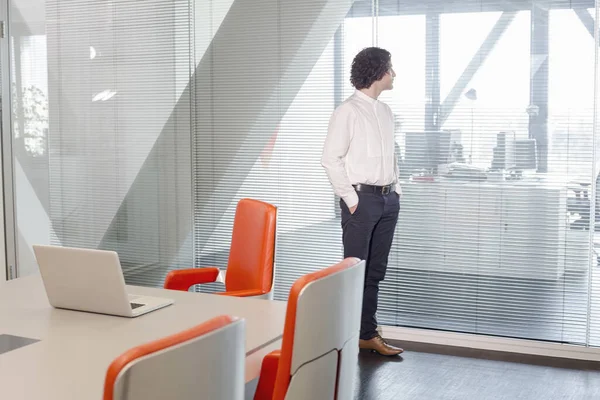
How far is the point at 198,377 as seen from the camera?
147 centimetres

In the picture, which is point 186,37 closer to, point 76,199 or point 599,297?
point 76,199

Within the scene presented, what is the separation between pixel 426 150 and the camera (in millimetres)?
4945

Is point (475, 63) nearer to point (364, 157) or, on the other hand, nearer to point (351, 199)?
point (364, 157)

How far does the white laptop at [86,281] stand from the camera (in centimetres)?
248

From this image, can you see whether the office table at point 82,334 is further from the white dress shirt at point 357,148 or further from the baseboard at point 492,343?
the baseboard at point 492,343

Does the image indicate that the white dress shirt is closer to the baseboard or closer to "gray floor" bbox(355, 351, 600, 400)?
"gray floor" bbox(355, 351, 600, 400)

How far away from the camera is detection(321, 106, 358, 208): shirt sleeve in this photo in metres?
4.39

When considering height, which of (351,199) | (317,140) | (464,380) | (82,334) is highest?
(317,140)

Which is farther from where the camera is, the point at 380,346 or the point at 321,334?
the point at 380,346

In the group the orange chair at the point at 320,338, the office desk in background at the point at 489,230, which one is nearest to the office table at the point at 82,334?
the orange chair at the point at 320,338

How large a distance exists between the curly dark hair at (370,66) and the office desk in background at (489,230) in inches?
32.5

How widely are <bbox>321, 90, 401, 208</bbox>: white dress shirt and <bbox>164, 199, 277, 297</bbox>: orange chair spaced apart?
787mm

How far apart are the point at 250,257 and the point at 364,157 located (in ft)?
3.63

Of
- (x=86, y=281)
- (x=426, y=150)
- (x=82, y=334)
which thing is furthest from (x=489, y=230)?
(x=82, y=334)
